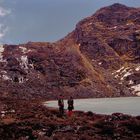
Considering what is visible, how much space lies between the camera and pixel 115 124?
3584 cm

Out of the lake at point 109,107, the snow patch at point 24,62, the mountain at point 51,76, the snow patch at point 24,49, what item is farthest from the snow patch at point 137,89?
the lake at point 109,107

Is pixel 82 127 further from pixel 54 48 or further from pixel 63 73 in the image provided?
pixel 54 48

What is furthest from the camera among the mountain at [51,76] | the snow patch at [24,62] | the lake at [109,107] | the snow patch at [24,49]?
the snow patch at [24,49]

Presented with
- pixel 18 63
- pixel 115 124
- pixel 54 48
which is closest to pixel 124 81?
pixel 54 48

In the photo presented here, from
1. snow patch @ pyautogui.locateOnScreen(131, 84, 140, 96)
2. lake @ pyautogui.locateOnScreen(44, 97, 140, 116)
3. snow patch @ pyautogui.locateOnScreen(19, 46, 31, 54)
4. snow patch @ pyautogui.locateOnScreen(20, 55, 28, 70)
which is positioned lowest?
lake @ pyautogui.locateOnScreen(44, 97, 140, 116)

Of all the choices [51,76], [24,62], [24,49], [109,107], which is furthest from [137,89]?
[109,107]

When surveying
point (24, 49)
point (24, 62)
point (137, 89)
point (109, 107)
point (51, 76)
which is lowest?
point (109, 107)

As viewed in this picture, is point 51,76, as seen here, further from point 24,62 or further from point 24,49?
point 24,49

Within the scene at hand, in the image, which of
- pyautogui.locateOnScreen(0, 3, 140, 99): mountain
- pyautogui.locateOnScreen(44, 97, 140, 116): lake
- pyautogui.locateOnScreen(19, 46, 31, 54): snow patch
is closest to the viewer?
pyautogui.locateOnScreen(44, 97, 140, 116): lake

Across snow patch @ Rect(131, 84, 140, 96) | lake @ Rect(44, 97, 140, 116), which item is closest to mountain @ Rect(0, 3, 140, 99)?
snow patch @ Rect(131, 84, 140, 96)

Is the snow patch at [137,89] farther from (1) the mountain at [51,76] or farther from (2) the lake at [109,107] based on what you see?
(2) the lake at [109,107]

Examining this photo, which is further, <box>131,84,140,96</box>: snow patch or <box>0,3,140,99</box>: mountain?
<box>131,84,140,96</box>: snow patch

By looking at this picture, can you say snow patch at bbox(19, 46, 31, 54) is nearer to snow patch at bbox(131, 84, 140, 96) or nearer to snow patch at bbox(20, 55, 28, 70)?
snow patch at bbox(20, 55, 28, 70)

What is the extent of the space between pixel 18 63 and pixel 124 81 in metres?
40.1
